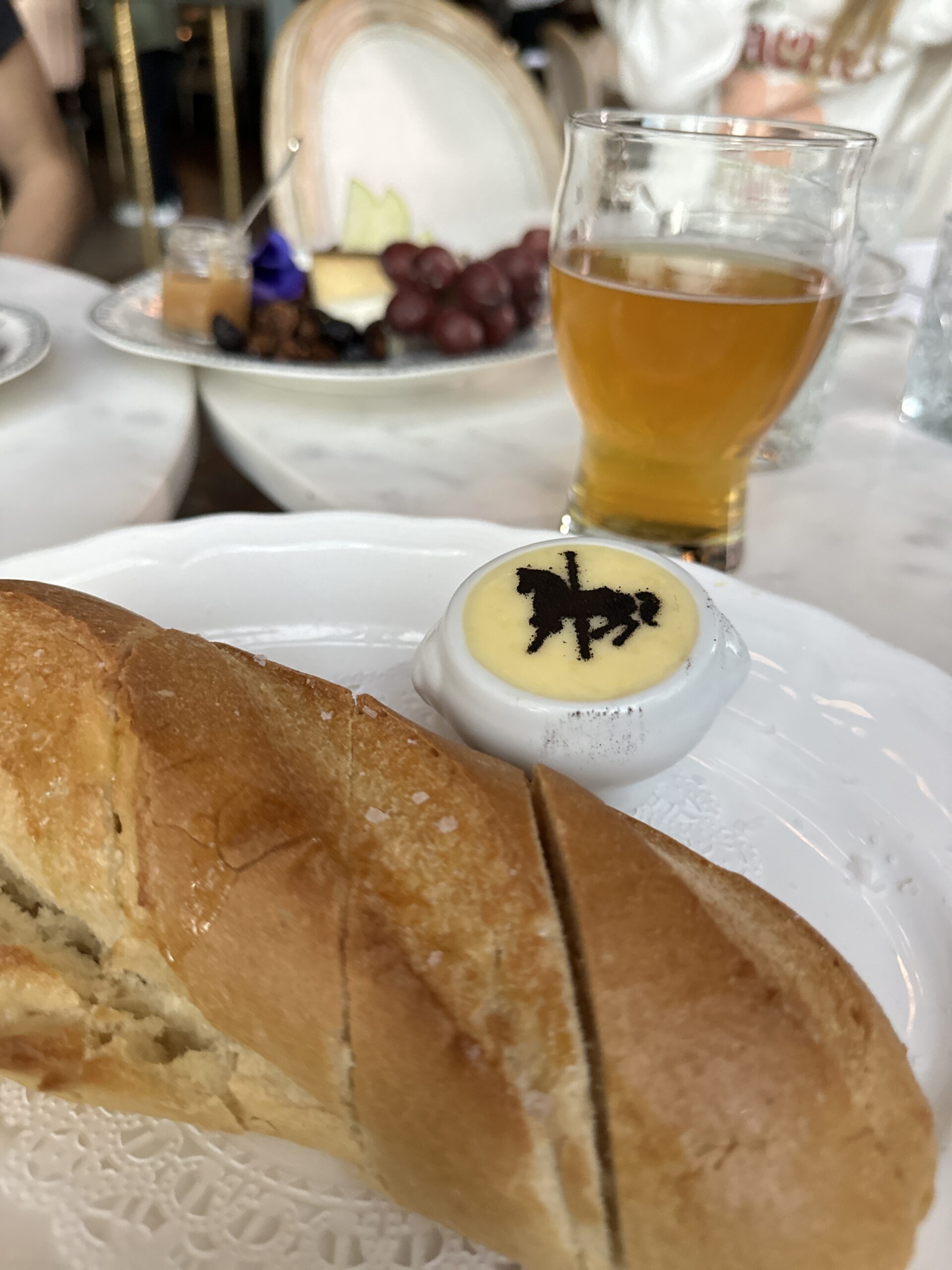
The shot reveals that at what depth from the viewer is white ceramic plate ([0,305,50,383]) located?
1007 millimetres

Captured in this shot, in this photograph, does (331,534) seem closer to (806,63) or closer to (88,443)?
(88,443)

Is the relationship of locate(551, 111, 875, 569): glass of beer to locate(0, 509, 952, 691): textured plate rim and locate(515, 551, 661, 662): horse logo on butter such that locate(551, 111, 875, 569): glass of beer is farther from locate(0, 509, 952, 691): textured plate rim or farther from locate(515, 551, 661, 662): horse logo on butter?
locate(515, 551, 661, 662): horse logo on butter

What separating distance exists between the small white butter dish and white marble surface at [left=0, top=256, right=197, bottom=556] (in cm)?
43

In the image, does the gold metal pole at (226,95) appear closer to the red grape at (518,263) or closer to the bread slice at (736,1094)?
the red grape at (518,263)

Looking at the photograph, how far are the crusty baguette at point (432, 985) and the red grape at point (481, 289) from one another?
2.52 feet

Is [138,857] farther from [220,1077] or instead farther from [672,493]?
[672,493]

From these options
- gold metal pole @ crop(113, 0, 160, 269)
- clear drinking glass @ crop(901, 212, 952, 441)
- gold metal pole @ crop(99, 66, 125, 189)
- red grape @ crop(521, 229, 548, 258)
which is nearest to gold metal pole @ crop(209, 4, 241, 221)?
gold metal pole @ crop(113, 0, 160, 269)

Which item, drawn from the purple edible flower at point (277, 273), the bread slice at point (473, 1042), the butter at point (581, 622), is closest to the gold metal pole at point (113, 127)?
the purple edible flower at point (277, 273)

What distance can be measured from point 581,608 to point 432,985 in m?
0.29

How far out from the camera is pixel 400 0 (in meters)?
2.12

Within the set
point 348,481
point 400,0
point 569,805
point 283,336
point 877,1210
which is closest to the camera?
point 877,1210

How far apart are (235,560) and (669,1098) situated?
1.88 ft

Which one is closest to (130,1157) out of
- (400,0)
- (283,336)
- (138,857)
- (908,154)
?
(138,857)

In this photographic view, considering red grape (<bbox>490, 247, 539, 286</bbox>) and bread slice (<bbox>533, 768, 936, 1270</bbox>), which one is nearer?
bread slice (<bbox>533, 768, 936, 1270</bbox>)
